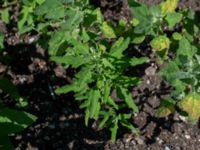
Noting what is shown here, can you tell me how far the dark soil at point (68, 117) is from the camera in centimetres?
362

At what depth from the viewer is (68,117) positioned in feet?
12.2

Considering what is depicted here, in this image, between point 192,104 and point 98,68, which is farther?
point 192,104

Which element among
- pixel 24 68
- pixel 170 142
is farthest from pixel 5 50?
pixel 170 142

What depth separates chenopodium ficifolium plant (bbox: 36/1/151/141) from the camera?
2986 mm

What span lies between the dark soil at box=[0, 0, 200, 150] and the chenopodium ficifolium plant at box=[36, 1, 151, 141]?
15cm

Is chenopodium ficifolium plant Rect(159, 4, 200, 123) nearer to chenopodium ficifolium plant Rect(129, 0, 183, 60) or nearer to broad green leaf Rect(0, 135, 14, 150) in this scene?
chenopodium ficifolium plant Rect(129, 0, 183, 60)

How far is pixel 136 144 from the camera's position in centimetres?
362

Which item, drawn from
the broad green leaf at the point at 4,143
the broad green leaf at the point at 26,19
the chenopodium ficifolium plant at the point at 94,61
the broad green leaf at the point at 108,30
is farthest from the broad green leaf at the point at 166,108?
the broad green leaf at the point at 4,143

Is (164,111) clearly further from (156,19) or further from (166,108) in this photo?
(156,19)

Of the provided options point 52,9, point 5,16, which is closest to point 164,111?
point 52,9

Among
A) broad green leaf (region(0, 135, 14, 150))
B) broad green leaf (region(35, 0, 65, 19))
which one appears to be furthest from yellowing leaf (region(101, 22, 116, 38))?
broad green leaf (region(0, 135, 14, 150))

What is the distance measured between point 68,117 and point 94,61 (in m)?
0.88

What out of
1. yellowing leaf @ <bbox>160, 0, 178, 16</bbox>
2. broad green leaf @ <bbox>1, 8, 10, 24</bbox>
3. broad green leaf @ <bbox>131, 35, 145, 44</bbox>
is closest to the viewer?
yellowing leaf @ <bbox>160, 0, 178, 16</bbox>

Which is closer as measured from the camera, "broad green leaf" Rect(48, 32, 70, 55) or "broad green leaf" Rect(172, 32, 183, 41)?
"broad green leaf" Rect(48, 32, 70, 55)
